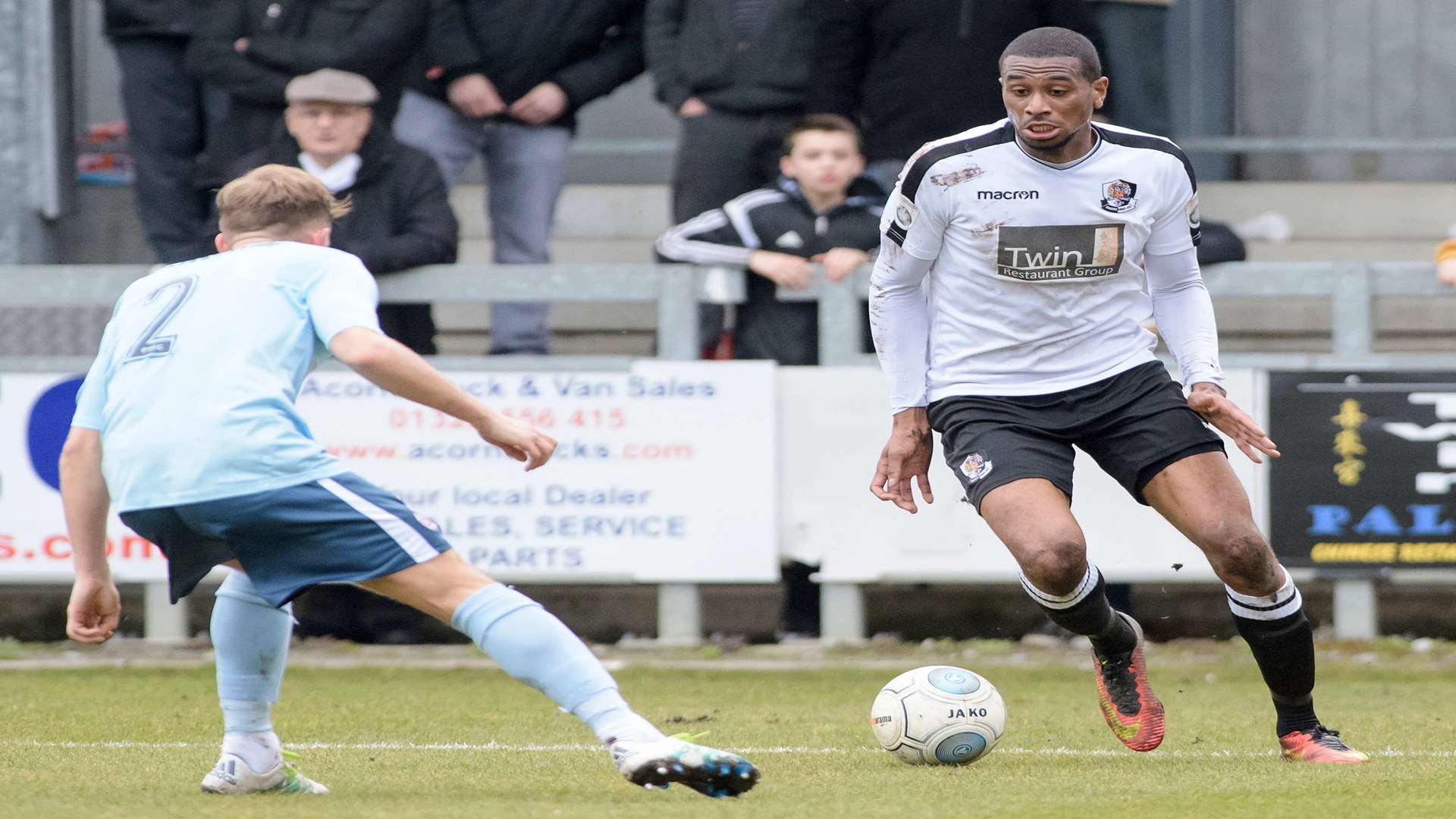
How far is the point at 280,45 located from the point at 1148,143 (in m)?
4.63

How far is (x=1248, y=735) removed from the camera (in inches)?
243

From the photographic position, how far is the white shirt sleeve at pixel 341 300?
4312mm

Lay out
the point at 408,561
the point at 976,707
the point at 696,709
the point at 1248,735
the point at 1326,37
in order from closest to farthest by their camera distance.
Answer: the point at 408,561 < the point at 976,707 < the point at 1248,735 < the point at 696,709 < the point at 1326,37

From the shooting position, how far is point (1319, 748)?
542 cm

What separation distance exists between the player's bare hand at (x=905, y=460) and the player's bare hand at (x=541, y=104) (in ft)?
12.5

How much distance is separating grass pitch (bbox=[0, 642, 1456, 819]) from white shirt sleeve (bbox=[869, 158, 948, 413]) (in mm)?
1052

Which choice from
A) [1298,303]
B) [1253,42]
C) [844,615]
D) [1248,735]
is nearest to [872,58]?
[844,615]

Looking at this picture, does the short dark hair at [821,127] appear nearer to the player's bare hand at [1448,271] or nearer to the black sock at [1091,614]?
the player's bare hand at [1448,271]

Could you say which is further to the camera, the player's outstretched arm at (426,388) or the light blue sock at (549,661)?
the light blue sock at (549,661)

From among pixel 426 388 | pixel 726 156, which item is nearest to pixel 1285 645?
pixel 426 388

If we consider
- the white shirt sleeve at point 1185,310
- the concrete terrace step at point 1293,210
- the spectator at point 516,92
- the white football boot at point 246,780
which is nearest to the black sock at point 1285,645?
the white shirt sleeve at point 1185,310

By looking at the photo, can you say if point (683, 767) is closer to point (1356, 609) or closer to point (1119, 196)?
point (1119, 196)

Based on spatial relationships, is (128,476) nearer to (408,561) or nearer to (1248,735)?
(408,561)

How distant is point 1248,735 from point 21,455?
16.3 ft
